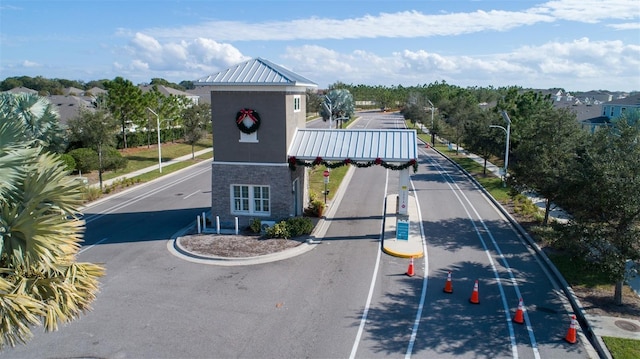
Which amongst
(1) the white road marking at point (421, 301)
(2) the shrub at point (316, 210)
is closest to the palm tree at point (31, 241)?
(1) the white road marking at point (421, 301)

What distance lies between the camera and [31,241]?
21.6 feet

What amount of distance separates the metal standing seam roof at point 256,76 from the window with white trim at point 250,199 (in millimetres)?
4836

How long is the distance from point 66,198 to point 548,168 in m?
19.1

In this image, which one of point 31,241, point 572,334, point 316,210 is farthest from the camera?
point 316,210

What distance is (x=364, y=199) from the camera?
93.7 ft

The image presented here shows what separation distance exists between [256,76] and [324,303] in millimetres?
11024

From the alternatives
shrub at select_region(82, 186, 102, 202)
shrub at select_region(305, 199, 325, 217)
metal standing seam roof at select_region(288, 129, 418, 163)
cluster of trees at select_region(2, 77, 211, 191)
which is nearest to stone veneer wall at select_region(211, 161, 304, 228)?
metal standing seam roof at select_region(288, 129, 418, 163)

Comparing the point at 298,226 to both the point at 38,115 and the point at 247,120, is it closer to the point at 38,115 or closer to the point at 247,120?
Result: the point at 247,120

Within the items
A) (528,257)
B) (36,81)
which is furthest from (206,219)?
(36,81)

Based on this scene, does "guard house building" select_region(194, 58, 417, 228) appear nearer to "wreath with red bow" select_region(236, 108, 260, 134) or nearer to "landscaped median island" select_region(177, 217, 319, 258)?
"wreath with red bow" select_region(236, 108, 260, 134)

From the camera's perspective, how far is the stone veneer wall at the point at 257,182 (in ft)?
68.9

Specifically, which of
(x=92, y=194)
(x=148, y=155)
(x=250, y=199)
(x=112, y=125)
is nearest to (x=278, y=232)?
(x=250, y=199)

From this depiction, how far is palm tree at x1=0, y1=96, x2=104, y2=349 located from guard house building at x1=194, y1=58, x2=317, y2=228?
13.5 meters

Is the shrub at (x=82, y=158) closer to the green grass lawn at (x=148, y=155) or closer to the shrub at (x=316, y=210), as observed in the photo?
the green grass lawn at (x=148, y=155)
